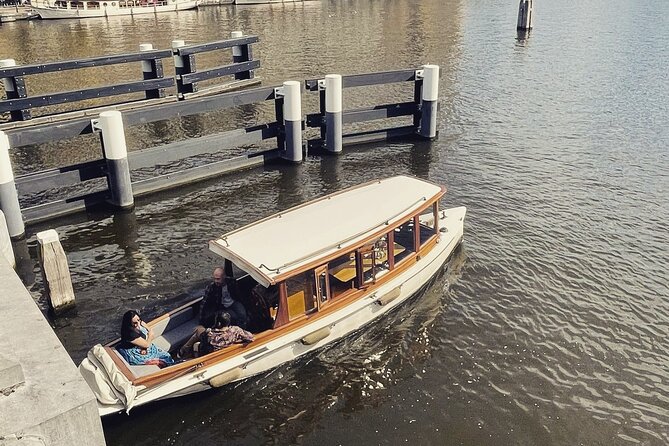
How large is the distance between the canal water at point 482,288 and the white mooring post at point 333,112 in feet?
2.72

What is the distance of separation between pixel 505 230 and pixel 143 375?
10.7 metres

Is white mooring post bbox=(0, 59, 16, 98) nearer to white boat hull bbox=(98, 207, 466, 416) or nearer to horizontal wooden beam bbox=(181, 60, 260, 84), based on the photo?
horizontal wooden beam bbox=(181, 60, 260, 84)

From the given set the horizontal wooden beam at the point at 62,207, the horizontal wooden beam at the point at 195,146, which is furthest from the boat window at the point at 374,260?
the horizontal wooden beam at the point at 62,207

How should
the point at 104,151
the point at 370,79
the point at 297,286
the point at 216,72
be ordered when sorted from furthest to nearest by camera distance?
1. the point at 216,72
2. the point at 370,79
3. the point at 104,151
4. the point at 297,286

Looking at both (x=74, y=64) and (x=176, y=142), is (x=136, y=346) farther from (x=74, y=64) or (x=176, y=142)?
(x=74, y=64)

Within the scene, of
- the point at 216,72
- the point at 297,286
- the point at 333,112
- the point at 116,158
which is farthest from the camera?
the point at 216,72

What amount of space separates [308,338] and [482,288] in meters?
4.93

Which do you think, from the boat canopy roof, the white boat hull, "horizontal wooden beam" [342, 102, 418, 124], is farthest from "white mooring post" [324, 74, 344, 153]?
the white boat hull

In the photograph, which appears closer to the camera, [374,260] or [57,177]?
[374,260]

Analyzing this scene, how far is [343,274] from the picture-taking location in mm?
12234

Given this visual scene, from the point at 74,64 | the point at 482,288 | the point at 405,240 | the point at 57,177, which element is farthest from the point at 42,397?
the point at 74,64

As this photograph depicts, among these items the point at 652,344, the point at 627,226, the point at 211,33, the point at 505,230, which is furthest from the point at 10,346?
the point at 211,33

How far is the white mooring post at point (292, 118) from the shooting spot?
19812 mm

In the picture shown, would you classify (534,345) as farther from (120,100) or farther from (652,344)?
(120,100)
